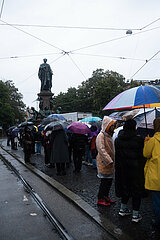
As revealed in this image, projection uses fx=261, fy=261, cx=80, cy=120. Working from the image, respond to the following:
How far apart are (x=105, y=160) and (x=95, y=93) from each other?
39835 mm

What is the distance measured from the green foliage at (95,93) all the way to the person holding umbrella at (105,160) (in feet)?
122

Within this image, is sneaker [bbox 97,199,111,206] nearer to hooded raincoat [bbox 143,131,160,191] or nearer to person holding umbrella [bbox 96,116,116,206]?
person holding umbrella [bbox 96,116,116,206]

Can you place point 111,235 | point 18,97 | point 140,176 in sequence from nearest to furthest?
point 111,235, point 140,176, point 18,97

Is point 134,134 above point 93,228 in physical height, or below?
above

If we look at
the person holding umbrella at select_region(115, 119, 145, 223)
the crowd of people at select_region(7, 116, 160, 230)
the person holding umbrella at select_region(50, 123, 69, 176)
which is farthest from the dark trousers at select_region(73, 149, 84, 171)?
the person holding umbrella at select_region(115, 119, 145, 223)

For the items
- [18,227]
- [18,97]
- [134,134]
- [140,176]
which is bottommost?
[18,227]

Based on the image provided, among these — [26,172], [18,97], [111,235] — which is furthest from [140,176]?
[18,97]

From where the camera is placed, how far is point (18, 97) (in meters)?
64.6

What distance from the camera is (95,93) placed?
1746 inches

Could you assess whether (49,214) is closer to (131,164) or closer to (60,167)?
(131,164)

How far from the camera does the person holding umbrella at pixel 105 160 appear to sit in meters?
4.96

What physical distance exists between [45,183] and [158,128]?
451 cm

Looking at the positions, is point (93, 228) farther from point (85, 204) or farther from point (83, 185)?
point (83, 185)

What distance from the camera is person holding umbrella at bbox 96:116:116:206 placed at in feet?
16.3
